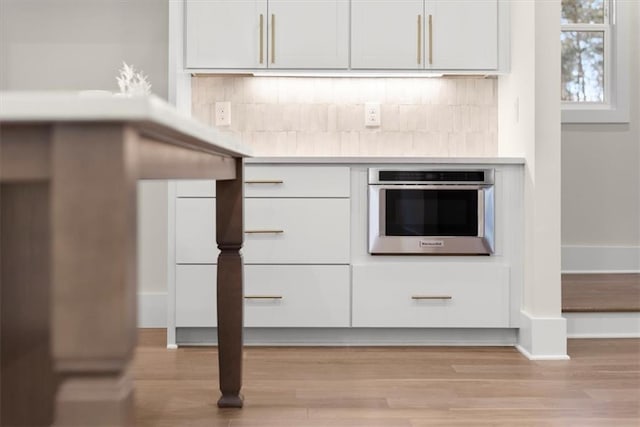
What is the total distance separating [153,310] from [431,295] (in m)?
1.52

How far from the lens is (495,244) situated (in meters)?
3.04

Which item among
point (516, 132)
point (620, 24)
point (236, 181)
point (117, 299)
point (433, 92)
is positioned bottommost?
point (117, 299)

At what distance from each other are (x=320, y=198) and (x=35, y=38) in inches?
71.4

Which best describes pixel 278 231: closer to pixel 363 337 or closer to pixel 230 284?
pixel 363 337

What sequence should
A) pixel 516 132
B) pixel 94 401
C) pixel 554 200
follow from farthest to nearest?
pixel 516 132 → pixel 554 200 → pixel 94 401

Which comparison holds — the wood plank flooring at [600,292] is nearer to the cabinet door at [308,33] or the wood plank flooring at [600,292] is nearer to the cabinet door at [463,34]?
the cabinet door at [463,34]

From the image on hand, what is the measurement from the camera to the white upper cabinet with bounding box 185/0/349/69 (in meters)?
3.21

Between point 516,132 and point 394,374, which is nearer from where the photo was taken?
point 394,374

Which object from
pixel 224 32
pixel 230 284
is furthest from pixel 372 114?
pixel 230 284

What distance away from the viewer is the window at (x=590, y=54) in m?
4.32

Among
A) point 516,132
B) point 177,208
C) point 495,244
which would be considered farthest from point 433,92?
point 177,208

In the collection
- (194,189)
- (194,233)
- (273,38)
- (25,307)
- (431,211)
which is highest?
(273,38)

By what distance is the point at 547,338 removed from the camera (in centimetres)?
285

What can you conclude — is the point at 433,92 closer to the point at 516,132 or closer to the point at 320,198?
the point at 516,132
